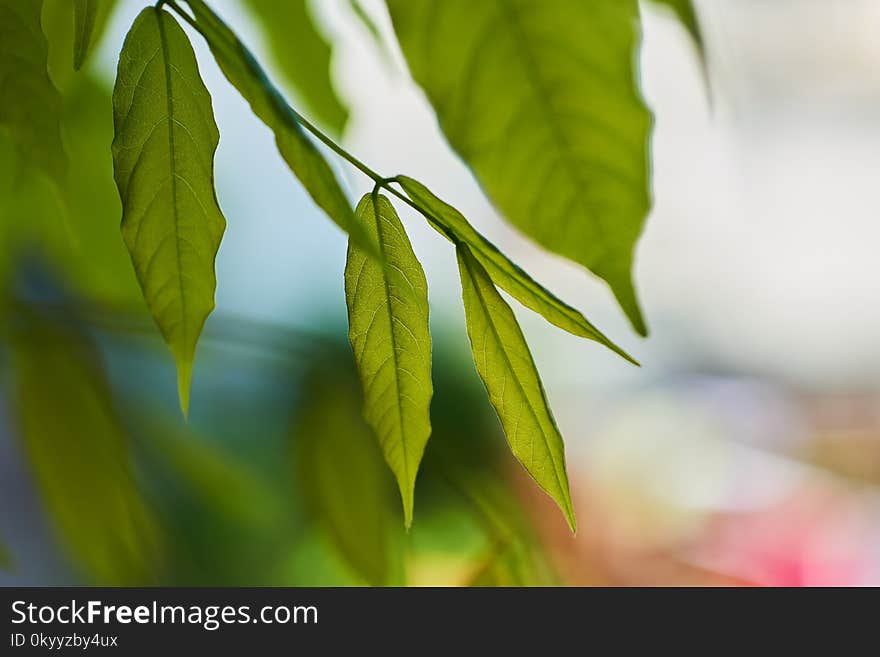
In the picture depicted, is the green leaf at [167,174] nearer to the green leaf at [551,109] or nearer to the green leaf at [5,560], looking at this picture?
the green leaf at [551,109]

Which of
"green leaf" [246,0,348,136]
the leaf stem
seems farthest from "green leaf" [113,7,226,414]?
"green leaf" [246,0,348,136]

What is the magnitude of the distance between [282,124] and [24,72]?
5 cm

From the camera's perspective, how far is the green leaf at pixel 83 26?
138 millimetres

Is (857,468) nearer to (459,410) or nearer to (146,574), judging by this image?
(459,410)

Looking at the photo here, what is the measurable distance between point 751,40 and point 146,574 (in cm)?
131

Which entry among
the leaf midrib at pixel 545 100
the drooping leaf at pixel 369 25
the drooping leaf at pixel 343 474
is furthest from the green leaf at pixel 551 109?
the drooping leaf at pixel 343 474

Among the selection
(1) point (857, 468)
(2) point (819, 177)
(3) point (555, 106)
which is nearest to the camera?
(3) point (555, 106)

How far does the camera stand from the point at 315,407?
0.37 m

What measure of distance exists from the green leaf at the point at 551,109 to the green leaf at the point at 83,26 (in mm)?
57

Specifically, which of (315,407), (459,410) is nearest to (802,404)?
(459,410)

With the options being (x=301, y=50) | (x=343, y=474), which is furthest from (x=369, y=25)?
(x=343, y=474)

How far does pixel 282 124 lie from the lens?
0.12 meters

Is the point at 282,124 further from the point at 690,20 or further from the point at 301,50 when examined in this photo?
the point at 301,50

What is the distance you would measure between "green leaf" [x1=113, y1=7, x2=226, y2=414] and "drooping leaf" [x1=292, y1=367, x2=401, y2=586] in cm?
20
